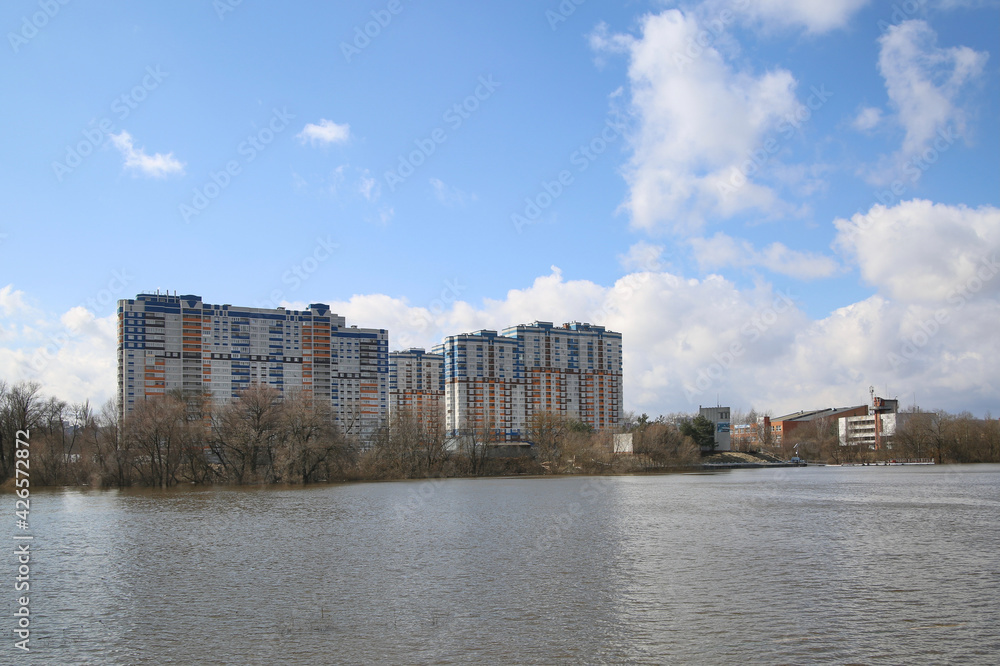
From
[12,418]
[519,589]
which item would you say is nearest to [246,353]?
[12,418]

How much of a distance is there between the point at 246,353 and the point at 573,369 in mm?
75098

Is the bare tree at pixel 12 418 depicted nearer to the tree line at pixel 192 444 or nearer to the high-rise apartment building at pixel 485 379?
the tree line at pixel 192 444

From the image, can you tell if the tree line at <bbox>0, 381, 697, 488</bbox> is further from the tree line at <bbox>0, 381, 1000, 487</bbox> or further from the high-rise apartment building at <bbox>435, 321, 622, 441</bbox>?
the high-rise apartment building at <bbox>435, 321, 622, 441</bbox>

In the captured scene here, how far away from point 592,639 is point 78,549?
71.6 feet

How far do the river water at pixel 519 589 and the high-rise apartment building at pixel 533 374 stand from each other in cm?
12423

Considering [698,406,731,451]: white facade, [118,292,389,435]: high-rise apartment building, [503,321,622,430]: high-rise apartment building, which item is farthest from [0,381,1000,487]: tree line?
[503,321,622,430]: high-rise apartment building

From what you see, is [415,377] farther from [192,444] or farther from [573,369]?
[192,444]

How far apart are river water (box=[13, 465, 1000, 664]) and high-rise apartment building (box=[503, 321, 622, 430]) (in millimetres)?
128203

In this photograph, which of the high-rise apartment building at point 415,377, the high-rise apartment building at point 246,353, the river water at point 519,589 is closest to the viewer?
the river water at point 519,589

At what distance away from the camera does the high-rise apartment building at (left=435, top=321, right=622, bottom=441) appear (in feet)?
537

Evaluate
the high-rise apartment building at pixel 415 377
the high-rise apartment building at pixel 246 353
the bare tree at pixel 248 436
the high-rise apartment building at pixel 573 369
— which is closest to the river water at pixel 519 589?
the bare tree at pixel 248 436

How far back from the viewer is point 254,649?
579 inches

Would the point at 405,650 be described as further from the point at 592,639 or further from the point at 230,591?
the point at 230,591

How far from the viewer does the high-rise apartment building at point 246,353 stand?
116m
